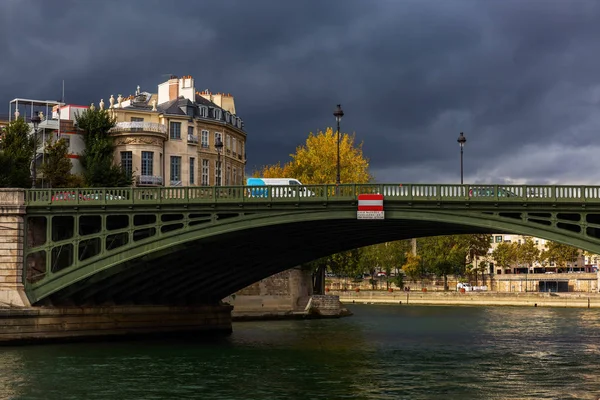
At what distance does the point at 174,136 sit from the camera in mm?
96250

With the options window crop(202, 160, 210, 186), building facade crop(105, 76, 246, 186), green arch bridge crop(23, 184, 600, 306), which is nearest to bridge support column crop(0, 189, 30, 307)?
green arch bridge crop(23, 184, 600, 306)

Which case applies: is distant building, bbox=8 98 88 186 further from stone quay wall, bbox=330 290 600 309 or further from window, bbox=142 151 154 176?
stone quay wall, bbox=330 290 600 309

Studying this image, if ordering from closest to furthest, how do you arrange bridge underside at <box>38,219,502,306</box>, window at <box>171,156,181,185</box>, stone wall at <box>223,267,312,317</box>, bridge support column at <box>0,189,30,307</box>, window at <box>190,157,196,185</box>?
bridge underside at <box>38,219,502,306</box> < bridge support column at <box>0,189,30,307</box> < stone wall at <box>223,267,312,317</box> < window at <box>171,156,181,185</box> < window at <box>190,157,196,185</box>

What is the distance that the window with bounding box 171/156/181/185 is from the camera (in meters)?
95.5

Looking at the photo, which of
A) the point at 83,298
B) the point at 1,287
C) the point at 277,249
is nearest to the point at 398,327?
the point at 277,249

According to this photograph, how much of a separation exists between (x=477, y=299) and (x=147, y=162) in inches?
2694

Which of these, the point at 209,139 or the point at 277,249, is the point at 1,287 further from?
the point at 209,139

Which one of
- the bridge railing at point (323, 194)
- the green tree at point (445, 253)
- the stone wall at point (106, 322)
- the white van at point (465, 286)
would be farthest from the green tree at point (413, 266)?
the bridge railing at point (323, 194)

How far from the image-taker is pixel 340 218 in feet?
169

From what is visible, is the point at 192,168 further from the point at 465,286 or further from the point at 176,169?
the point at 465,286

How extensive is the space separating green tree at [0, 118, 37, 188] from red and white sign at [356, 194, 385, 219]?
104 feet

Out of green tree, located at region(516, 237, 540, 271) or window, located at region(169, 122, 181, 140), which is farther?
green tree, located at region(516, 237, 540, 271)

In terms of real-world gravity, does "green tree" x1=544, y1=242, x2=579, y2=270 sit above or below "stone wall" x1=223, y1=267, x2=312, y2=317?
above

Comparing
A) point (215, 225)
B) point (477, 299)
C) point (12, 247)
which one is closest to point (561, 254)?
point (477, 299)
